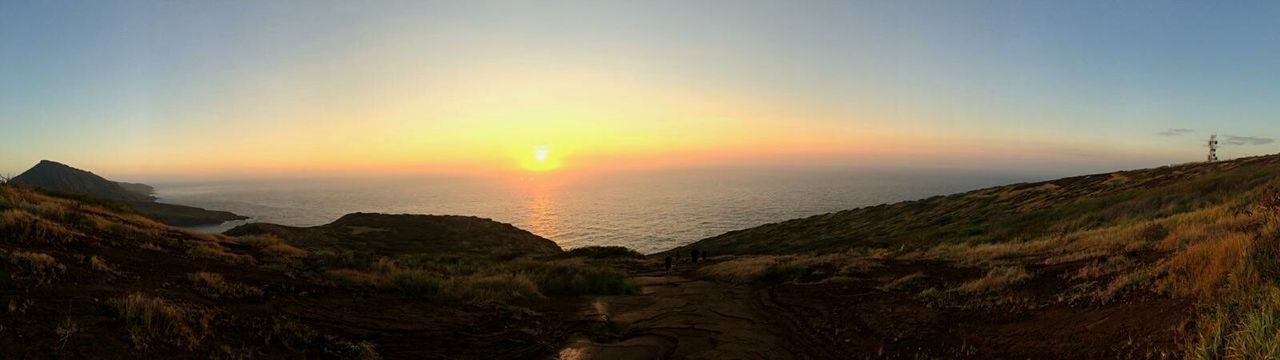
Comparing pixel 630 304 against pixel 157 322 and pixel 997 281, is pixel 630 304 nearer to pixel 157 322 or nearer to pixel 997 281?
pixel 997 281

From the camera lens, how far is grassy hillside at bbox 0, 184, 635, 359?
649cm

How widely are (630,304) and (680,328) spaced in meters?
3.97

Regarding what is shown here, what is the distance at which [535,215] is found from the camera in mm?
150750

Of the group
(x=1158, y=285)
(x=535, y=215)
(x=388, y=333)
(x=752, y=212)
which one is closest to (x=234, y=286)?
(x=388, y=333)

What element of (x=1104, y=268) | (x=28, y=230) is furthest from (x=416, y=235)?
(x=1104, y=268)

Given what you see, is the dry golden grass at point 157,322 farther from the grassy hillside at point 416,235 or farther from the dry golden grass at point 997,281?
the grassy hillside at point 416,235

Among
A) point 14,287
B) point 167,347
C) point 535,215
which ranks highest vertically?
point 14,287

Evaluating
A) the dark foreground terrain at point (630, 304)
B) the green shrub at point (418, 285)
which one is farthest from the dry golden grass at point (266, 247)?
the green shrub at point (418, 285)

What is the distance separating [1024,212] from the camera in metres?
43.8

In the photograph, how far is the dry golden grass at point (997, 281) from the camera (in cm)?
1296

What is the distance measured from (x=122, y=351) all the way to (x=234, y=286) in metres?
4.52

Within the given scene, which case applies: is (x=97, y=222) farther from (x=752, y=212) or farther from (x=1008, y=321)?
(x=752, y=212)

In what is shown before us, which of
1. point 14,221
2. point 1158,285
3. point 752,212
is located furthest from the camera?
point 752,212

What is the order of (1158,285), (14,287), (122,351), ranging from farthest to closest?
1. (1158,285)
2. (14,287)
3. (122,351)
